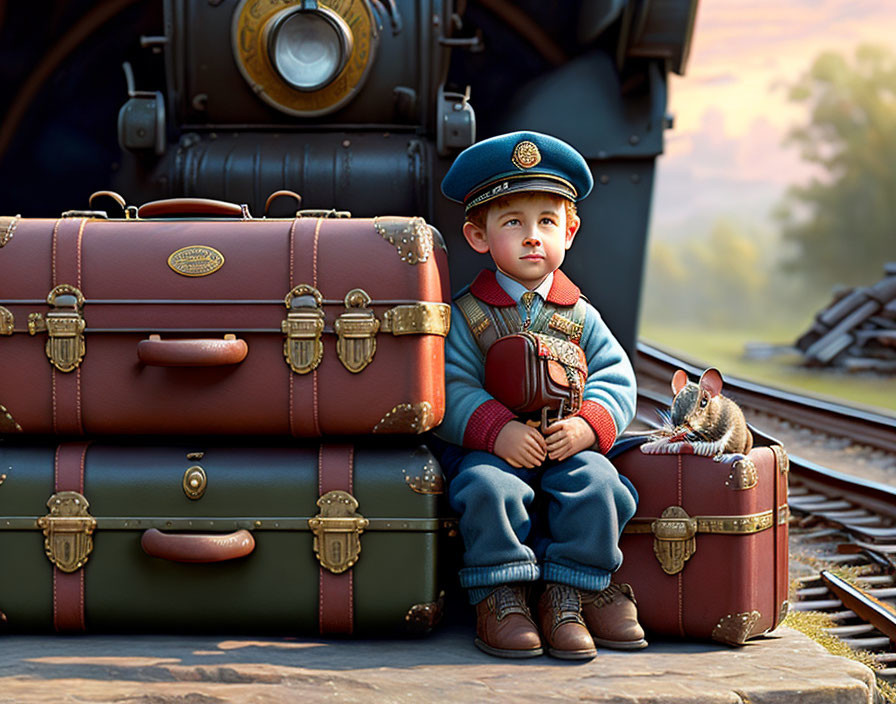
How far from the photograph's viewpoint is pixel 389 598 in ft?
6.55

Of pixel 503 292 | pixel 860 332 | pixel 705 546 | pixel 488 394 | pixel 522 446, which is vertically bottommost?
pixel 705 546

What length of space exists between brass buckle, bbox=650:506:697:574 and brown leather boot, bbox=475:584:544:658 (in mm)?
320

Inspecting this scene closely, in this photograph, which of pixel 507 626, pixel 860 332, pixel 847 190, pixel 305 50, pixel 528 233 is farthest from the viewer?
pixel 847 190

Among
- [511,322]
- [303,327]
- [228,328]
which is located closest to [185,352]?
[228,328]

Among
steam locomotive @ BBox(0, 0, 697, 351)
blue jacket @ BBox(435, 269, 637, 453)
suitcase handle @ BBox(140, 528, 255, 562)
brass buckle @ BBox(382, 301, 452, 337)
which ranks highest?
steam locomotive @ BBox(0, 0, 697, 351)

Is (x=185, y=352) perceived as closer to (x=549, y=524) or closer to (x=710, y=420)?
(x=549, y=524)

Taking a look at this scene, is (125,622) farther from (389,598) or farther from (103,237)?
(103,237)

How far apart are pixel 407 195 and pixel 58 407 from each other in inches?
64.0

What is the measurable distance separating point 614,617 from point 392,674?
19.2 inches

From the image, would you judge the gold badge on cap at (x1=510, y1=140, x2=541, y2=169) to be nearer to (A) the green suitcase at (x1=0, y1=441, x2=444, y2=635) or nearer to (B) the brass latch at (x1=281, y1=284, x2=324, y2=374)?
(B) the brass latch at (x1=281, y1=284, x2=324, y2=374)

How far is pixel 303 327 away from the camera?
198cm

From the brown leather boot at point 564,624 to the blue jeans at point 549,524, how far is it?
0.03m

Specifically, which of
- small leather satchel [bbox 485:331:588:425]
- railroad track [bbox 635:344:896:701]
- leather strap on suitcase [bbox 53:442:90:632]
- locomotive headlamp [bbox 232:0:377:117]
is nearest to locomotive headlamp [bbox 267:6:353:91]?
locomotive headlamp [bbox 232:0:377:117]

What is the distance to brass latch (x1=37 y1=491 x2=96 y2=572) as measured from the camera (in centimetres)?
200
